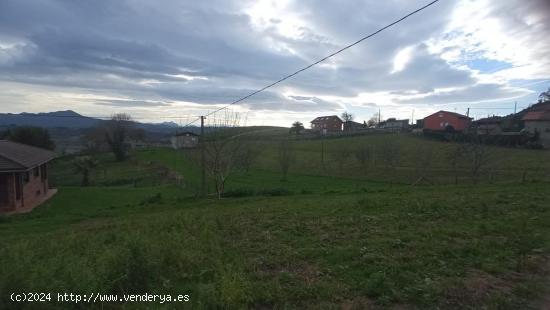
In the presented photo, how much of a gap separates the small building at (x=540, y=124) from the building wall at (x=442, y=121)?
18.8m

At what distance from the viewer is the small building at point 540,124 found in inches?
1233

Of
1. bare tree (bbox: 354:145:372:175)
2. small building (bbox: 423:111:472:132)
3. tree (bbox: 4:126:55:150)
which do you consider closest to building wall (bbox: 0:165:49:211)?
bare tree (bbox: 354:145:372:175)

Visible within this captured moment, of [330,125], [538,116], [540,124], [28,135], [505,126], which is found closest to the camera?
[540,124]

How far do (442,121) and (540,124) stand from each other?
943 inches

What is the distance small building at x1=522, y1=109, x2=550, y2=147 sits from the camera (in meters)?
31.3

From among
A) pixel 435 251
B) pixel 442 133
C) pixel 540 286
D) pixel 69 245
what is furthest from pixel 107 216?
pixel 442 133

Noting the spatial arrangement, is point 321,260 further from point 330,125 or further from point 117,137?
point 330,125

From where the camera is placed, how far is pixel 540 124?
32.5 metres

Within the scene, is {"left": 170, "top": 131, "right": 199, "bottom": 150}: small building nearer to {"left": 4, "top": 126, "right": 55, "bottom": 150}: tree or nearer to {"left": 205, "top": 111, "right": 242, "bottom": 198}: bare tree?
{"left": 205, "top": 111, "right": 242, "bottom": 198}: bare tree

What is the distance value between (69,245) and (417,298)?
6.02 metres

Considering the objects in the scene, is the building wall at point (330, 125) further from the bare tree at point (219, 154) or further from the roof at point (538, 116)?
the bare tree at point (219, 154)

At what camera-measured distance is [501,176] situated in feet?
74.0

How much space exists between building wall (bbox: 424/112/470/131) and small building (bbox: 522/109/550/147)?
1884cm

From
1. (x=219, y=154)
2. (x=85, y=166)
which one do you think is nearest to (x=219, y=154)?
(x=219, y=154)
